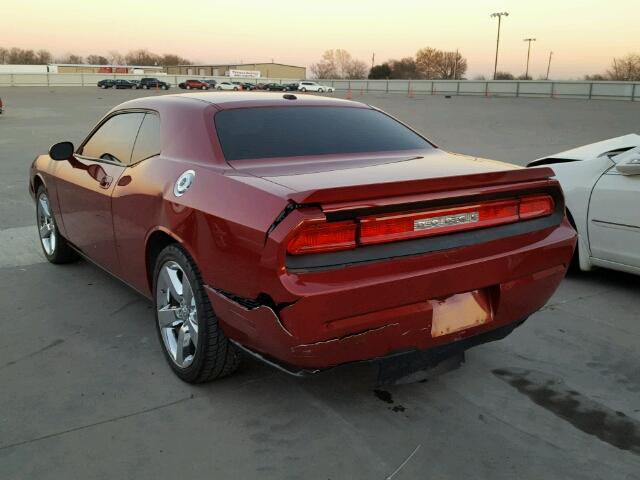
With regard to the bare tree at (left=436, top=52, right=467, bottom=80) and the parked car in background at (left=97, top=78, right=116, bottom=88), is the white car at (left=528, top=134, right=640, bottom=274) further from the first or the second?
the bare tree at (left=436, top=52, right=467, bottom=80)

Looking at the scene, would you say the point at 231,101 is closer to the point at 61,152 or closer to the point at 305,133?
the point at 305,133

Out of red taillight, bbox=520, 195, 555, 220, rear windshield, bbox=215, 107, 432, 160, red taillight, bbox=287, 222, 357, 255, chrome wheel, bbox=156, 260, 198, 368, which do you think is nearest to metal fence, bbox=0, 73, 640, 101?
rear windshield, bbox=215, 107, 432, 160

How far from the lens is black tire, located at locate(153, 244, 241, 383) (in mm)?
2934

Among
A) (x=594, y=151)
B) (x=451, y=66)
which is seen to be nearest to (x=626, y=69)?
(x=451, y=66)

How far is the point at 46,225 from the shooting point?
545 centimetres

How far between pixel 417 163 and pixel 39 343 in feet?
8.65

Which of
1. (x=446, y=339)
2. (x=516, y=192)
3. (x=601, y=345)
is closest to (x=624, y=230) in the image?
(x=601, y=345)

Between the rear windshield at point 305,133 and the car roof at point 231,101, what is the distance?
0.24 feet

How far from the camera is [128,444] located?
8.68ft

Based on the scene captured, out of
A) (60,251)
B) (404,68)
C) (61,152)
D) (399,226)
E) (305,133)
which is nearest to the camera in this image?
(399,226)

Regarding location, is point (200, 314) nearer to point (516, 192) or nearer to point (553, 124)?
point (516, 192)

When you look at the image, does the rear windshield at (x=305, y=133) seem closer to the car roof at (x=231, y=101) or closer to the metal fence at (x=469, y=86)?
the car roof at (x=231, y=101)

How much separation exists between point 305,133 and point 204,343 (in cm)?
142

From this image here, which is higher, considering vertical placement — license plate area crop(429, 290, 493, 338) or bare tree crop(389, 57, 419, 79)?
bare tree crop(389, 57, 419, 79)
